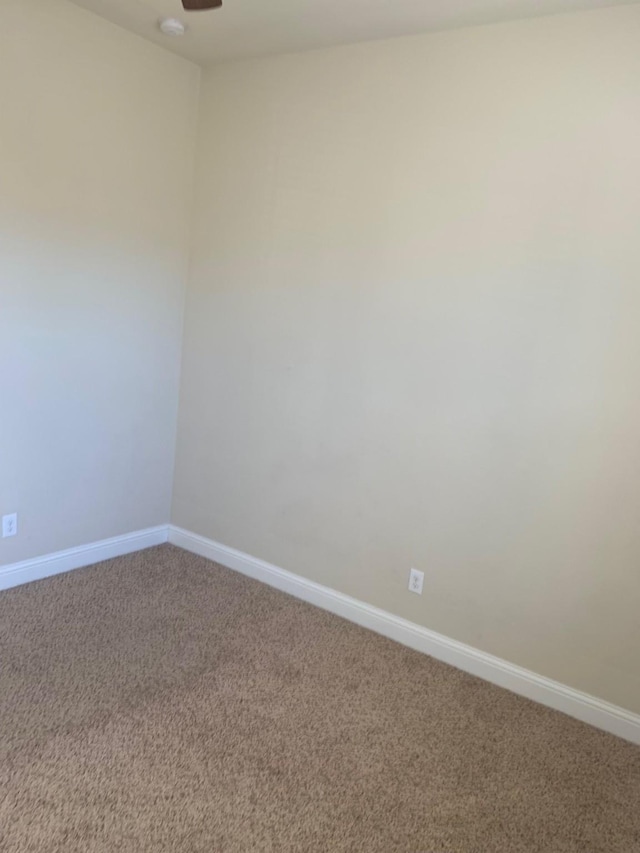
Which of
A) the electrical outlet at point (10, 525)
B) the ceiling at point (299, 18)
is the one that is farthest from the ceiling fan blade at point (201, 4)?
the electrical outlet at point (10, 525)

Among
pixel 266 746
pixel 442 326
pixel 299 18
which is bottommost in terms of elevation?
pixel 266 746

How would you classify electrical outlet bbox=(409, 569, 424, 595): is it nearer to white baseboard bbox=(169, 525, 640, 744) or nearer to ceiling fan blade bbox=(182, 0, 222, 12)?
white baseboard bbox=(169, 525, 640, 744)

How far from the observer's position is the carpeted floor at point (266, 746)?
1813 millimetres

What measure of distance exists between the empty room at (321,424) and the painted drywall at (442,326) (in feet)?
0.04

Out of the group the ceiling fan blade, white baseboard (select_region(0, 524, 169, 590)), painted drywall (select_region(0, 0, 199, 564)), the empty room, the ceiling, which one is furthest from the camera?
white baseboard (select_region(0, 524, 169, 590))

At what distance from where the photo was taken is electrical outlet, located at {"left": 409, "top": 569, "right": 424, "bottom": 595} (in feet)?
9.43

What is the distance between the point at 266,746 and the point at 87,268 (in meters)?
2.25

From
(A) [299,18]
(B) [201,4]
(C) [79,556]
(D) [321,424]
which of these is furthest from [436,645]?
(A) [299,18]

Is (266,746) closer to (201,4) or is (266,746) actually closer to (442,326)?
(442,326)

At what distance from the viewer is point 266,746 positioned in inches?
84.1

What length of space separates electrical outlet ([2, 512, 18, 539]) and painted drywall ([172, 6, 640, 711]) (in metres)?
1.03

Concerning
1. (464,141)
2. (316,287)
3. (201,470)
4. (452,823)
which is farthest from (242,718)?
(464,141)

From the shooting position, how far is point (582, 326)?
2367 mm

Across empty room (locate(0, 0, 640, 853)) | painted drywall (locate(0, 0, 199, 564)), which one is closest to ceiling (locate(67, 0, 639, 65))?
empty room (locate(0, 0, 640, 853))
